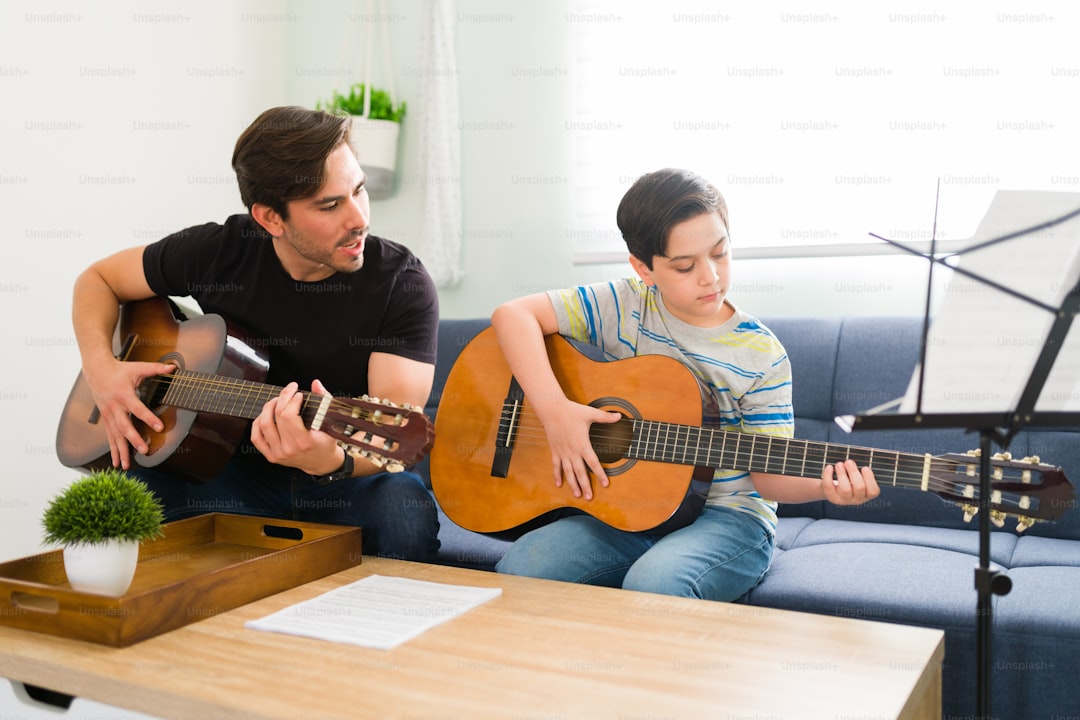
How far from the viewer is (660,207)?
1680 millimetres

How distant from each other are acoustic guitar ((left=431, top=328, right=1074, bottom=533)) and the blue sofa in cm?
16

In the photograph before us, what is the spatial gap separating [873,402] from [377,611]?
136 cm

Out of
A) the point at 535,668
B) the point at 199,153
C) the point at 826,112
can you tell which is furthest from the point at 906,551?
the point at 199,153

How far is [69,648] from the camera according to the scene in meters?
1.13

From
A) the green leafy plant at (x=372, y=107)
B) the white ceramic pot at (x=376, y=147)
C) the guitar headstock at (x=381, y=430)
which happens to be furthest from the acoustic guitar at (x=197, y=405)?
the green leafy plant at (x=372, y=107)

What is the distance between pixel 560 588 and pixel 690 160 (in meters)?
1.59

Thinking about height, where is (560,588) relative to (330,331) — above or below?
below

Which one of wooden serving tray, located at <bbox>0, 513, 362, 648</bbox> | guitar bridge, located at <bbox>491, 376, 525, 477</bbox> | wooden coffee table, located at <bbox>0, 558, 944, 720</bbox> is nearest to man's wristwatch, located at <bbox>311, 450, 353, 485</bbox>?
wooden serving tray, located at <bbox>0, 513, 362, 648</bbox>

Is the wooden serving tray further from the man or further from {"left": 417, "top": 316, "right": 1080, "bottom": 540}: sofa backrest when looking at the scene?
{"left": 417, "top": 316, "right": 1080, "bottom": 540}: sofa backrest

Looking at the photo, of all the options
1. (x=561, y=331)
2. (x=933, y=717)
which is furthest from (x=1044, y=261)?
(x=561, y=331)

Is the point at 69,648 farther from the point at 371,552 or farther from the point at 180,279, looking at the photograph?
the point at 180,279

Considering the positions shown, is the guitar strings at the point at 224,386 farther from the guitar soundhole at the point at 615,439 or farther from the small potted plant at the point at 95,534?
the guitar soundhole at the point at 615,439

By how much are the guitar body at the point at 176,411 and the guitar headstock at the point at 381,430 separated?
14.8 inches

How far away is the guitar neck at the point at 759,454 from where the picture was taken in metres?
1.38
